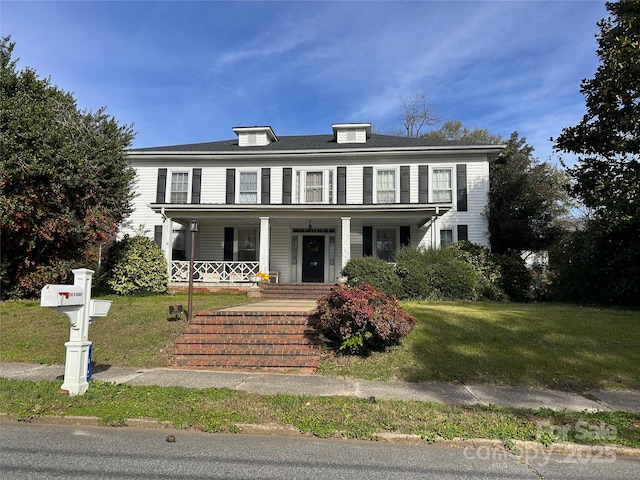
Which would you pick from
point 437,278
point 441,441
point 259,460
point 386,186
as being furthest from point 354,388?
Result: point 386,186

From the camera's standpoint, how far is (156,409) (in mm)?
4762

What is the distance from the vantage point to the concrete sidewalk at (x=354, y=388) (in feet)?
17.5

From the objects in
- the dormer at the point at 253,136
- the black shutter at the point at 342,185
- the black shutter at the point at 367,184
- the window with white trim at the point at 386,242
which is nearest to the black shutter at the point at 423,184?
the window with white trim at the point at 386,242

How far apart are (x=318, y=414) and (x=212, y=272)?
13.0m

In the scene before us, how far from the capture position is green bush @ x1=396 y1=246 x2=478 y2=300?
525 inches

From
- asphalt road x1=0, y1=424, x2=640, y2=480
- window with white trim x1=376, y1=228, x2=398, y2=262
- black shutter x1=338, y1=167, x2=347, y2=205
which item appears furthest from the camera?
black shutter x1=338, y1=167, x2=347, y2=205

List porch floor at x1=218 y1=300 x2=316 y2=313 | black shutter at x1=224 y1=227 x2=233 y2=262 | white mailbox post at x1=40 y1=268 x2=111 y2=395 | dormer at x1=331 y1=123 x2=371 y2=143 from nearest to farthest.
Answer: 1. white mailbox post at x1=40 y1=268 x2=111 y2=395
2. porch floor at x1=218 y1=300 x2=316 y2=313
3. black shutter at x1=224 y1=227 x2=233 y2=262
4. dormer at x1=331 y1=123 x2=371 y2=143

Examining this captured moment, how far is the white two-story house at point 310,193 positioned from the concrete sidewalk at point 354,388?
9869mm

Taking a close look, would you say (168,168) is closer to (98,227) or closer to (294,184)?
(294,184)

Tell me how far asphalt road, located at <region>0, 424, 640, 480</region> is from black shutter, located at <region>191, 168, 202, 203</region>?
50.6ft

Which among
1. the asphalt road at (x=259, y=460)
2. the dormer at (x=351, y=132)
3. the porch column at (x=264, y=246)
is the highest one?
the dormer at (x=351, y=132)

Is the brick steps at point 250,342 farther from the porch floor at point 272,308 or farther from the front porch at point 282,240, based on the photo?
the front porch at point 282,240

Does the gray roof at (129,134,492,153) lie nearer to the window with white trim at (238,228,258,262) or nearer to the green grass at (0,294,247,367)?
the window with white trim at (238,228,258,262)

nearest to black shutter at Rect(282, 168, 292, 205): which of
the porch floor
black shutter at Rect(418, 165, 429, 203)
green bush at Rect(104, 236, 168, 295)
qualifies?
black shutter at Rect(418, 165, 429, 203)
